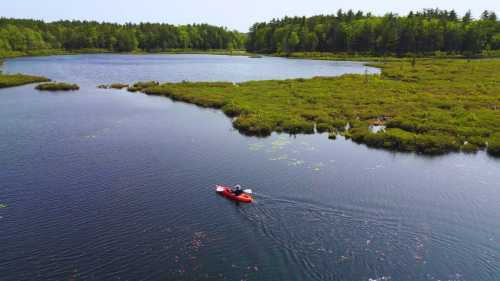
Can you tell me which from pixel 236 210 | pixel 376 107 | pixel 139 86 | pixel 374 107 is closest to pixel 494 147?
pixel 376 107

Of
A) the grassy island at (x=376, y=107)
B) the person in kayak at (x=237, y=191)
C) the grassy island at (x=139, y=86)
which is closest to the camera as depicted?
the person in kayak at (x=237, y=191)

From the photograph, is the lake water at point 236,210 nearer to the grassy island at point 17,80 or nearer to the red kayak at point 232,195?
the red kayak at point 232,195

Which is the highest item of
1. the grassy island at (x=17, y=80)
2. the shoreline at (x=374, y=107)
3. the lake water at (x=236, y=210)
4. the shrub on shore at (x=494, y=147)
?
the grassy island at (x=17, y=80)

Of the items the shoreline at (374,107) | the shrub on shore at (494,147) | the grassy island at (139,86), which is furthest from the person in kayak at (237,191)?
the grassy island at (139,86)

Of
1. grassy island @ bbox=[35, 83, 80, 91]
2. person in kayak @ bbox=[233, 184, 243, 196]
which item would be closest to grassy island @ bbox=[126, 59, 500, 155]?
grassy island @ bbox=[35, 83, 80, 91]

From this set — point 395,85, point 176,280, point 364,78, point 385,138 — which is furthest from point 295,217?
point 364,78

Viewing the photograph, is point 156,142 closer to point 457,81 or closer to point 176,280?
point 176,280

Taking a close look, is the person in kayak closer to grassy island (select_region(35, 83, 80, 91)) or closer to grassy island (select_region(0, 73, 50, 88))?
grassy island (select_region(35, 83, 80, 91))
